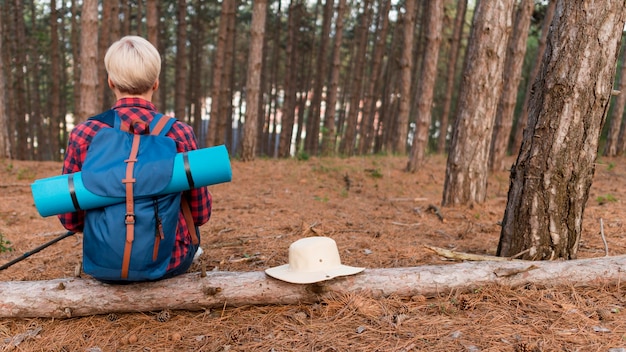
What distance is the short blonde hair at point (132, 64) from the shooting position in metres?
2.38

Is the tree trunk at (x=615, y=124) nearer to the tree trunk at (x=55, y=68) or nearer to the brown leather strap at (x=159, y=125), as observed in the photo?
the brown leather strap at (x=159, y=125)

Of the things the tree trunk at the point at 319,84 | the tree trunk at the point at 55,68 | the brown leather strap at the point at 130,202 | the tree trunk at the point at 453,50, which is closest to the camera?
the brown leather strap at the point at 130,202

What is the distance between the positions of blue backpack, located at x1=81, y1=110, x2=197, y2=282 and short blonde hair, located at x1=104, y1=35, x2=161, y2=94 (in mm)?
218

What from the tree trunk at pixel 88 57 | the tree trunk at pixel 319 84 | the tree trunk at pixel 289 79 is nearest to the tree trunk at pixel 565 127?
the tree trunk at pixel 88 57

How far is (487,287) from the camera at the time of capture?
277 centimetres

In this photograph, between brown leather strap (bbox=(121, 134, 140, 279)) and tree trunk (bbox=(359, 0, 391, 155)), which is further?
tree trunk (bbox=(359, 0, 391, 155))

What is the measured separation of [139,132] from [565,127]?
2787mm

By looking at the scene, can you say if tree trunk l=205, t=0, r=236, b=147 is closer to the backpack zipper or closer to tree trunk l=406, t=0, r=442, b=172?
tree trunk l=406, t=0, r=442, b=172

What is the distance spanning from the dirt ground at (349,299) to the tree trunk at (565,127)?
50cm

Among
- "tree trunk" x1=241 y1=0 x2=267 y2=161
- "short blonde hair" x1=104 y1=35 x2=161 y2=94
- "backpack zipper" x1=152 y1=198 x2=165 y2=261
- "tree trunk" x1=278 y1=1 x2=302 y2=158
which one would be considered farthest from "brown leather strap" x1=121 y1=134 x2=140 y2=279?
"tree trunk" x1=278 y1=1 x2=302 y2=158

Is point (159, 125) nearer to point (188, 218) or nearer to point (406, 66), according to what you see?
point (188, 218)

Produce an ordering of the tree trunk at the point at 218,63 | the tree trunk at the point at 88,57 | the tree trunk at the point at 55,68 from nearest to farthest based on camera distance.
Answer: the tree trunk at the point at 88,57 < the tree trunk at the point at 218,63 < the tree trunk at the point at 55,68

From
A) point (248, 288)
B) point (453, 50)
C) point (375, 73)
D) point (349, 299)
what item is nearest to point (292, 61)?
point (375, 73)

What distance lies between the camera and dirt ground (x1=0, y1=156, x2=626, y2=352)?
2.35 meters
